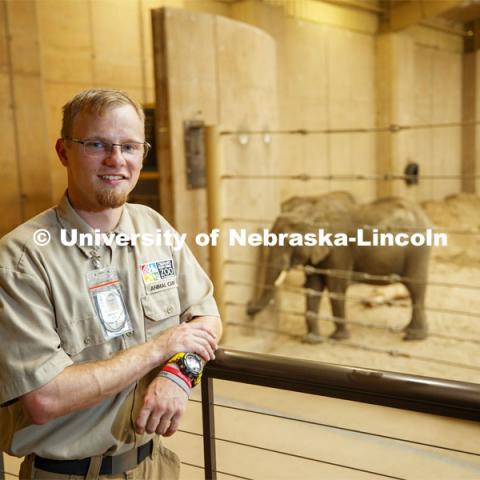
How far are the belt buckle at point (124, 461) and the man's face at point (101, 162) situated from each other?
55 cm

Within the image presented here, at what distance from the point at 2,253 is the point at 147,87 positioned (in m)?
5.87

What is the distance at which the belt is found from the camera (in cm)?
130

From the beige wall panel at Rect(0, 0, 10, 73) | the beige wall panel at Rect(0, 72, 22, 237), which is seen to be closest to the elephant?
the beige wall panel at Rect(0, 72, 22, 237)

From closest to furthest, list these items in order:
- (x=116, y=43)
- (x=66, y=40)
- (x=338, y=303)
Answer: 1. (x=338, y=303)
2. (x=66, y=40)
3. (x=116, y=43)

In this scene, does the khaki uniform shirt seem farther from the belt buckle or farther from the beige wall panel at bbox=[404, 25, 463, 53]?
the beige wall panel at bbox=[404, 25, 463, 53]

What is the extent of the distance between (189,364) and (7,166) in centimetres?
389

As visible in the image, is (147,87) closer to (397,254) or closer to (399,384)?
(397,254)

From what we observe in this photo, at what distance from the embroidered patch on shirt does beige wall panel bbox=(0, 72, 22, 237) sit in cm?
367

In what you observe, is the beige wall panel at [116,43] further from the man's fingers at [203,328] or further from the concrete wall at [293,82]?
the man's fingers at [203,328]

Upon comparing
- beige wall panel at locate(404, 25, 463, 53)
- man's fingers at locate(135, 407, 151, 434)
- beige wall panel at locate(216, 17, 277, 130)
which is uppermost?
beige wall panel at locate(404, 25, 463, 53)

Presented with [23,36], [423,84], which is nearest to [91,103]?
[23,36]

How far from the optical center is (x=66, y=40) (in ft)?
19.8

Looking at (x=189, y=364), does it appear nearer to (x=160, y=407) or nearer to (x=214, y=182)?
(x=160, y=407)

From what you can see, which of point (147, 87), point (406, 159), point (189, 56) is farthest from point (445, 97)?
point (189, 56)
